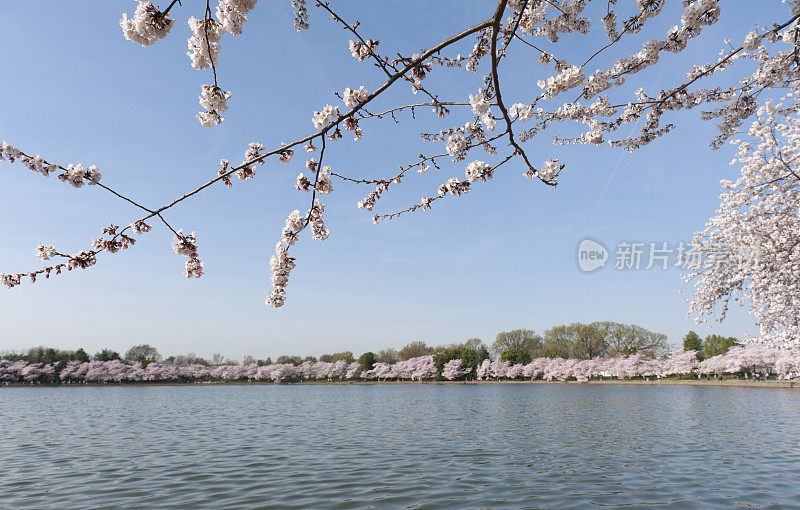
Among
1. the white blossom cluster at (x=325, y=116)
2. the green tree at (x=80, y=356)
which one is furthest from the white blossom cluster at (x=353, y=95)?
the green tree at (x=80, y=356)

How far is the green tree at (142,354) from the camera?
118 meters

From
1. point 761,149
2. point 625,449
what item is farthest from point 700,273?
point 625,449

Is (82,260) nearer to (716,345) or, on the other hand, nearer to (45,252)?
(45,252)

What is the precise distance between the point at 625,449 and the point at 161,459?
1632 cm

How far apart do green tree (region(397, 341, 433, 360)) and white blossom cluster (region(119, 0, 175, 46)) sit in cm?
11487

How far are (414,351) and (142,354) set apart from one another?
7927 centimetres

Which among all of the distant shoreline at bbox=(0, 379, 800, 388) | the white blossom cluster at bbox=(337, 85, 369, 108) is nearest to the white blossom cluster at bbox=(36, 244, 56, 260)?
the white blossom cluster at bbox=(337, 85, 369, 108)

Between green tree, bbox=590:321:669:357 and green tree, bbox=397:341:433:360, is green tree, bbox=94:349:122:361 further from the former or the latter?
green tree, bbox=590:321:669:357

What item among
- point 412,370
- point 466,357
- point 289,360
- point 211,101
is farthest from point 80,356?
point 211,101

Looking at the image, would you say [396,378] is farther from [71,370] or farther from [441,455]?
[441,455]

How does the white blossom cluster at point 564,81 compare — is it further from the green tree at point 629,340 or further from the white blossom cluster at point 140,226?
the green tree at point 629,340

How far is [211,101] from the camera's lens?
12.7ft

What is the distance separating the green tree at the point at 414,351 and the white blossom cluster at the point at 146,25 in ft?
377

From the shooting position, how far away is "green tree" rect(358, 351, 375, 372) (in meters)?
112
